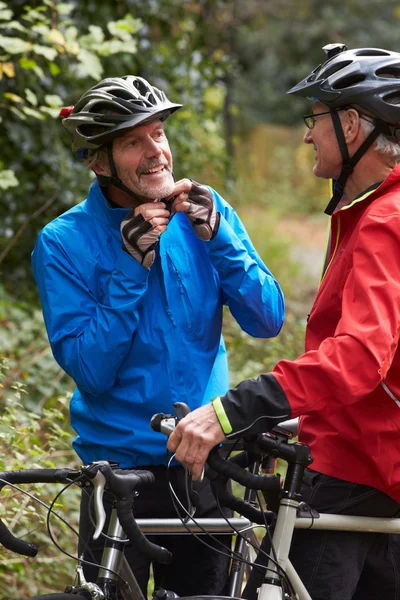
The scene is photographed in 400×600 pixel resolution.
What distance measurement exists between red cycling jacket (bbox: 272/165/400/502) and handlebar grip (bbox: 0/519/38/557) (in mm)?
918

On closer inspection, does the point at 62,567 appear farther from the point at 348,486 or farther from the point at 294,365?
the point at 294,365

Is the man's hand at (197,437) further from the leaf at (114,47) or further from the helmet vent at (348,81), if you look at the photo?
the leaf at (114,47)

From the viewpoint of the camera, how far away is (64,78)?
7.55 m

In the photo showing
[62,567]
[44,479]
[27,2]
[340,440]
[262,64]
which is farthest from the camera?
[262,64]

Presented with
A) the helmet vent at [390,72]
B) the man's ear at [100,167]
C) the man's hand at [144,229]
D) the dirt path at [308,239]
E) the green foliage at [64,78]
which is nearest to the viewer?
the helmet vent at [390,72]

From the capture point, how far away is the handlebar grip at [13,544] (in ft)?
8.89

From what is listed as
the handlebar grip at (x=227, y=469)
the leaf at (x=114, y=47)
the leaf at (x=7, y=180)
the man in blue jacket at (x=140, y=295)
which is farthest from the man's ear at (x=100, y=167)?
the leaf at (x=114, y=47)

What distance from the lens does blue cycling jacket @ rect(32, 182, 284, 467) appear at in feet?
10.6

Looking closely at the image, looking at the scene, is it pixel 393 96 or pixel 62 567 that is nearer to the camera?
pixel 393 96

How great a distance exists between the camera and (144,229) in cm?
318

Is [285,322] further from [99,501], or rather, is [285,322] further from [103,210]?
[99,501]

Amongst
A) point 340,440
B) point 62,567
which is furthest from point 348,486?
point 62,567

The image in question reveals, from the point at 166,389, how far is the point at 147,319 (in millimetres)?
264

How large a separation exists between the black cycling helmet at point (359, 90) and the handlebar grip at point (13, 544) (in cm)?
152
